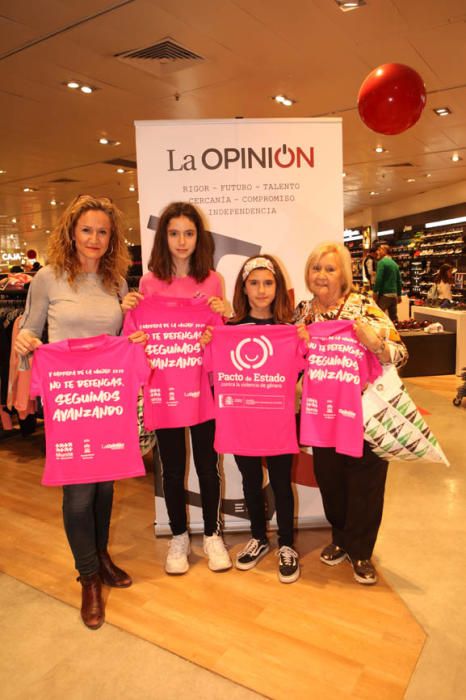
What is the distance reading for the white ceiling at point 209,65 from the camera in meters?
4.16

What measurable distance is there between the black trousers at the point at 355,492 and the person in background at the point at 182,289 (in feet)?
1.70

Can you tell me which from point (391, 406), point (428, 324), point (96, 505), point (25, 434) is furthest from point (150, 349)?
point (428, 324)

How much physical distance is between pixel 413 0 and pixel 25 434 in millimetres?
4866

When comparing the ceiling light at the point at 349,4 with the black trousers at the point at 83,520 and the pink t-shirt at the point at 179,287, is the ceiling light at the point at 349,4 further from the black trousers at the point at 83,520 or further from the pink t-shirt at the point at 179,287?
the black trousers at the point at 83,520

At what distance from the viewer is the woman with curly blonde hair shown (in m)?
2.06

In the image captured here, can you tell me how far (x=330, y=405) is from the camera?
2.14 metres

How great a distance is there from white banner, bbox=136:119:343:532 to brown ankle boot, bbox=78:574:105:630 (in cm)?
149

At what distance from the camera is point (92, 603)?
210 centimetres

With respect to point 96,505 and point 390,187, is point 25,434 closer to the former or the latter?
point 96,505

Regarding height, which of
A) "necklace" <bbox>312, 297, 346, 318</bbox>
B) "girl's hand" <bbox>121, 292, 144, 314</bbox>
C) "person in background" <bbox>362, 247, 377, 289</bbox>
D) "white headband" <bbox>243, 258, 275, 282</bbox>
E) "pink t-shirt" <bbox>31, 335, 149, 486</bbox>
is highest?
"person in background" <bbox>362, 247, 377, 289</bbox>

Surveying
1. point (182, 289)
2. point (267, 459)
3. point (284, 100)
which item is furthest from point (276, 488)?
point (284, 100)

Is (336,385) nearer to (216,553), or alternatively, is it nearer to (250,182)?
(216,553)

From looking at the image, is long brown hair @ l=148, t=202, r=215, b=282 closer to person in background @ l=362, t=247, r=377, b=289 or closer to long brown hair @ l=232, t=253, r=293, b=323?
long brown hair @ l=232, t=253, r=293, b=323

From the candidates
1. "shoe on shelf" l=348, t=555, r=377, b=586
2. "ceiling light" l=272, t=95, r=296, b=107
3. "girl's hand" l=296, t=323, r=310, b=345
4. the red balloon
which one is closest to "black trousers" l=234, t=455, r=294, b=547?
"shoe on shelf" l=348, t=555, r=377, b=586
